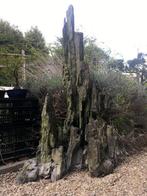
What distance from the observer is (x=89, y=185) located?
4.19m

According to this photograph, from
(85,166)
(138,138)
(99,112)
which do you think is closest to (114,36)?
(138,138)

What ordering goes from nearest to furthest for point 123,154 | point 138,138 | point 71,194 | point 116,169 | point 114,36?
point 71,194, point 116,169, point 123,154, point 138,138, point 114,36

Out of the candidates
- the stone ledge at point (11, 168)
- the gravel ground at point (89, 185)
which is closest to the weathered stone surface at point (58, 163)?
the gravel ground at point (89, 185)

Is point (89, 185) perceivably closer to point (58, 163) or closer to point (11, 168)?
point (58, 163)

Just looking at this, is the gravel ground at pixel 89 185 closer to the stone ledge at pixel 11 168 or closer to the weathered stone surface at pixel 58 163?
the weathered stone surface at pixel 58 163

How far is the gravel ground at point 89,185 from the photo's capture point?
395 centimetres

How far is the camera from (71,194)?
13.0ft

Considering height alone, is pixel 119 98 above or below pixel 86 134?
above

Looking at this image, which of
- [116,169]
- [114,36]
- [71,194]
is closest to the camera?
[71,194]

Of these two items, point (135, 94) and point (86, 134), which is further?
point (135, 94)

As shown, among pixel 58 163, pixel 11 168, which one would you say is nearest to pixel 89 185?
pixel 58 163

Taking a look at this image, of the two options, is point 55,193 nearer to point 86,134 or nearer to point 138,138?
point 86,134

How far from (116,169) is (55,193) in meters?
1.03

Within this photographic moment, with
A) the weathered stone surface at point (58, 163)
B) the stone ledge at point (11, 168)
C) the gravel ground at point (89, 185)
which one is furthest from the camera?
the stone ledge at point (11, 168)
